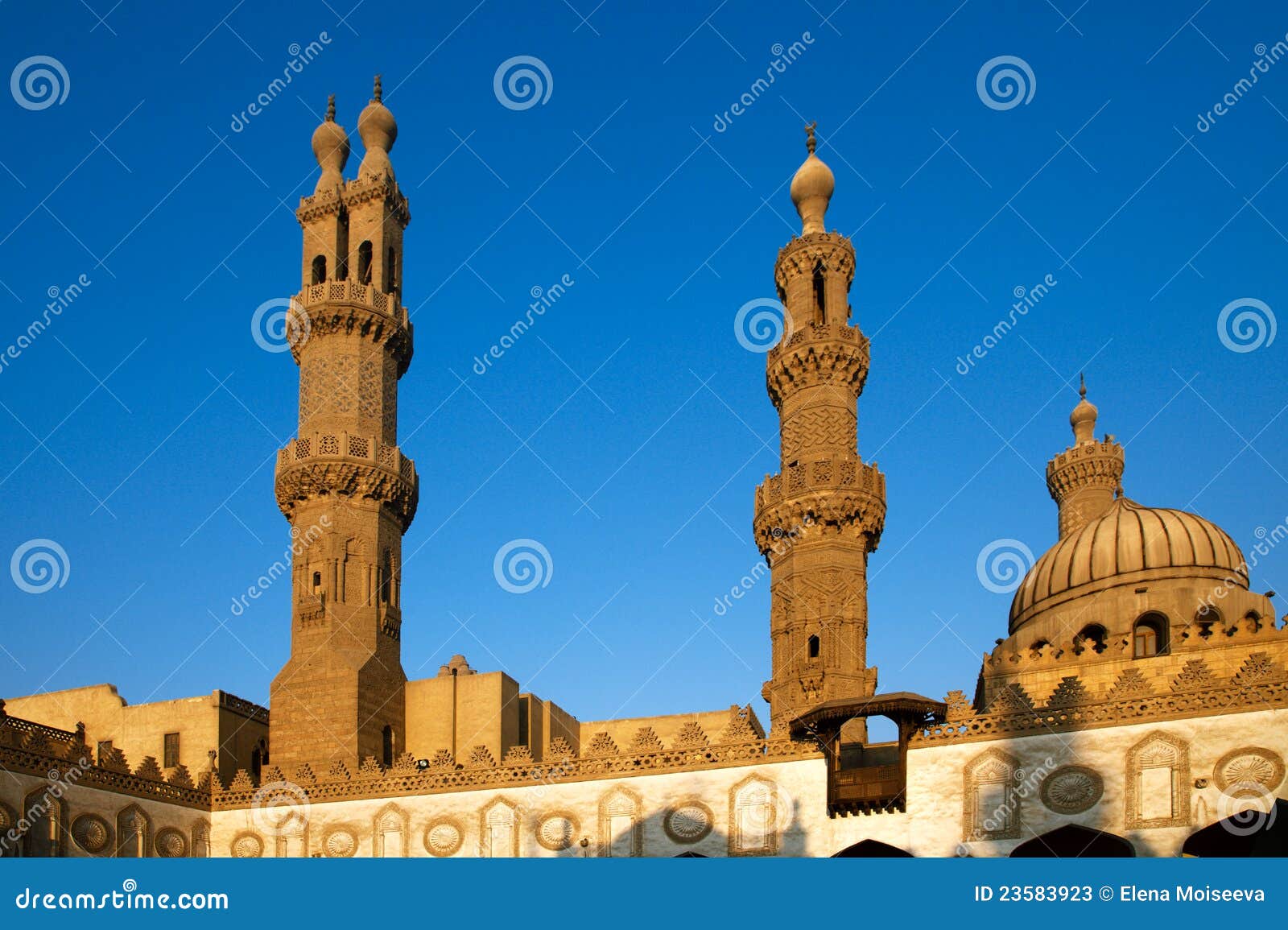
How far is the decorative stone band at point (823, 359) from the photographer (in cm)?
3238

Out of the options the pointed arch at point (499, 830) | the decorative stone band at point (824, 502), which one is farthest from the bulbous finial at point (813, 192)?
the pointed arch at point (499, 830)

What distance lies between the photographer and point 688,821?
1026 inches

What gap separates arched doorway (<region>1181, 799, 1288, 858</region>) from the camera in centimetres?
2195

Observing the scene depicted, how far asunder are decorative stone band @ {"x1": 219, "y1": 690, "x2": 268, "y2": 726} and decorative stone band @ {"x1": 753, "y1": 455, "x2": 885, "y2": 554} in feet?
47.4

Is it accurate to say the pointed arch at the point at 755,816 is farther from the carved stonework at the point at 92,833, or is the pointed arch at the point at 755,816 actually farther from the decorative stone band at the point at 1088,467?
the decorative stone band at the point at 1088,467

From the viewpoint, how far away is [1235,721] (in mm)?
22172

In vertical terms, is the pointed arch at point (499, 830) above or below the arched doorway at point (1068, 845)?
above

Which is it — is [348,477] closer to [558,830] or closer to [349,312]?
[349,312]

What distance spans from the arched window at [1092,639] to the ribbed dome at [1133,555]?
102 centimetres

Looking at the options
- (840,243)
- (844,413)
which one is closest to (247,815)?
(844,413)

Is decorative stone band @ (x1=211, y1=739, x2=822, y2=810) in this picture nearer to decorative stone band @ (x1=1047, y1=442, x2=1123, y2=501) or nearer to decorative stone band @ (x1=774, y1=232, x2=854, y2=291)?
decorative stone band @ (x1=774, y1=232, x2=854, y2=291)

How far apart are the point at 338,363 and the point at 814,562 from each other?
12.9m

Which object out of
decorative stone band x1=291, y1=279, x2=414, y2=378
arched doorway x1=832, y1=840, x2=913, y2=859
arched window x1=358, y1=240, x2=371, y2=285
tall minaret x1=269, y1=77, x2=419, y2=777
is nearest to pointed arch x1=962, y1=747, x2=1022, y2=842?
arched doorway x1=832, y1=840, x2=913, y2=859

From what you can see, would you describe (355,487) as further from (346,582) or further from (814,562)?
(814,562)
